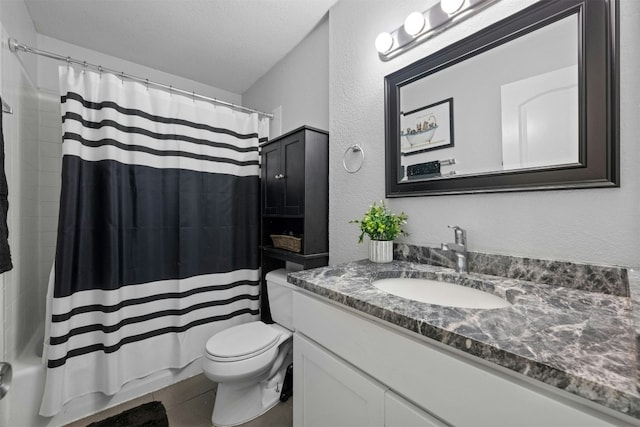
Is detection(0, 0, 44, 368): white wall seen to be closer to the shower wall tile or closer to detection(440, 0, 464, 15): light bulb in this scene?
the shower wall tile

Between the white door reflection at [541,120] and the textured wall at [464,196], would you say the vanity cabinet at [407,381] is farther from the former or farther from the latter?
the white door reflection at [541,120]

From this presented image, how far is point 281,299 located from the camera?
5.76 feet

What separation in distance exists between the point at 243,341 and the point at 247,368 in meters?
0.16

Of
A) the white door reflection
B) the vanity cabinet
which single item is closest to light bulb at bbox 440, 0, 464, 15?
the white door reflection

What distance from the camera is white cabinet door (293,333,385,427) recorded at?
747 millimetres

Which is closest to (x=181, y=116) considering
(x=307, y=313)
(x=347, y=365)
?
(x=307, y=313)

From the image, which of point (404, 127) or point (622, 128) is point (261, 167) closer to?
point (404, 127)

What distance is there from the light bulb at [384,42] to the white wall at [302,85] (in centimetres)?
58

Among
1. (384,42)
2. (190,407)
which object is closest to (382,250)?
(384,42)

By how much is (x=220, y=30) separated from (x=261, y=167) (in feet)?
3.29

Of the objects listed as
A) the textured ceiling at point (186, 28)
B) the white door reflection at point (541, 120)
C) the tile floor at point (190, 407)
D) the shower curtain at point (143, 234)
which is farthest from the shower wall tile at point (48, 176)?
the white door reflection at point (541, 120)

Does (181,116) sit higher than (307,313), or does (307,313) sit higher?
(181,116)

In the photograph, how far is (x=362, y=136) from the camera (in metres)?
1.49

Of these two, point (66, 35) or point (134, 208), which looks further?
point (66, 35)
